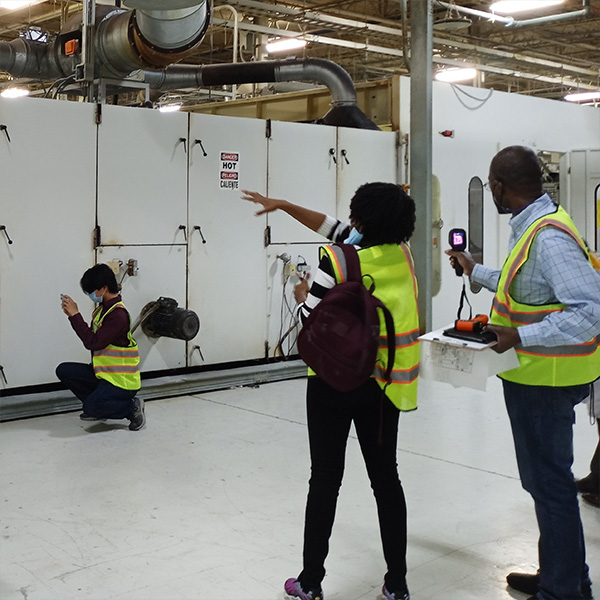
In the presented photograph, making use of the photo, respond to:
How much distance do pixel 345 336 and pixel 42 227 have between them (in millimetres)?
3322

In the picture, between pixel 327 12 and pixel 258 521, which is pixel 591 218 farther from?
pixel 258 521

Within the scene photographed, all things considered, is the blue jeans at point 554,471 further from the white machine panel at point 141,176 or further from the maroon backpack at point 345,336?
the white machine panel at point 141,176

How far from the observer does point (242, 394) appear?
5684 mm

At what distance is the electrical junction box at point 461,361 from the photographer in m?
2.29

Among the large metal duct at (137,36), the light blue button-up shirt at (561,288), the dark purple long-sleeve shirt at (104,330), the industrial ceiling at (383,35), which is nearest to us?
the light blue button-up shirt at (561,288)

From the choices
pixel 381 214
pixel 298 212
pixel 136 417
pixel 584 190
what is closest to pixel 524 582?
pixel 381 214

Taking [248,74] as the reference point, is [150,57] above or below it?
below

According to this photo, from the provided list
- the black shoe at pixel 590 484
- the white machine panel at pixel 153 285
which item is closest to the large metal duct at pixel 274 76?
the white machine panel at pixel 153 285

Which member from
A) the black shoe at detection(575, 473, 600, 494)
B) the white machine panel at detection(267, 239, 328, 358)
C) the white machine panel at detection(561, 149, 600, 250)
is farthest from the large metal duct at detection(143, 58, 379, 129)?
the black shoe at detection(575, 473, 600, 494)

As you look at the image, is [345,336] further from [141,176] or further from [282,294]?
[282,294]

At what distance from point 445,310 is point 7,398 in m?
4.09

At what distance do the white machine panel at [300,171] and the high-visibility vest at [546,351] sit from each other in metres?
3.94

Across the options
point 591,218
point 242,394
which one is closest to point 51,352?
point 242,394

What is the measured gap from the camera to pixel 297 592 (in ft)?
8.18
